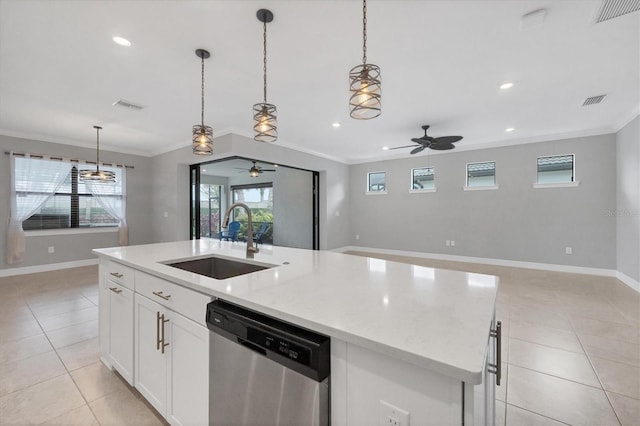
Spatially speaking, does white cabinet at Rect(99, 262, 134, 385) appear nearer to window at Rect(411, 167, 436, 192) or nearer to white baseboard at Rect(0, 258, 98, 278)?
white baseboard at Rect(0, 258, 98, 278)

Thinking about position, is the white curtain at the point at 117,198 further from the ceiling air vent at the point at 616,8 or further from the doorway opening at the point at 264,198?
the ceiling air vent at the point at 616,8

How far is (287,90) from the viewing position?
3301 mm

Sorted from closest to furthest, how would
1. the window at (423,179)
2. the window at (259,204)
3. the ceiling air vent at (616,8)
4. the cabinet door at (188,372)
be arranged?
1. the cabinet door at (188,372)
2. the ceiling air vent at (616,8)
3. the window at (423,179)
4. the window at (259,204)

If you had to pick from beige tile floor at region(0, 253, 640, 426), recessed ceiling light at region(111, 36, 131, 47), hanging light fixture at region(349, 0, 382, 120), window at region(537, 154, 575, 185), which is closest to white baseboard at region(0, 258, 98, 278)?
beige tile floor at region(0, 253, 640, 426)

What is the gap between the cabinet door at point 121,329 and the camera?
5.67 feet

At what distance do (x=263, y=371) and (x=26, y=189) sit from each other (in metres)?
6.45

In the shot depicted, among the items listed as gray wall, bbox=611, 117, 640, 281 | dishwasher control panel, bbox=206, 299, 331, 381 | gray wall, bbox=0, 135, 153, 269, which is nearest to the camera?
dishwasher control panel, bbox=206, 299, 331, 381

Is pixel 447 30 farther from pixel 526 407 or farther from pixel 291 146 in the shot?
pixel 291 146

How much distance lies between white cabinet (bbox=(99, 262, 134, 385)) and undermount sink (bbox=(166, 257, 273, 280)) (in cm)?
34

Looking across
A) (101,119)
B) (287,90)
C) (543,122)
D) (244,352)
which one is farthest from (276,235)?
(244,352)

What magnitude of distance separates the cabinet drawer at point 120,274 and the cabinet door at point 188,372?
553 mm

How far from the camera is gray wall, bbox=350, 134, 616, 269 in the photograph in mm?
4895

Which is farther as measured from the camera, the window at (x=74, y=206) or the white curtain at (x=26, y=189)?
the window at (x=74, y=206)

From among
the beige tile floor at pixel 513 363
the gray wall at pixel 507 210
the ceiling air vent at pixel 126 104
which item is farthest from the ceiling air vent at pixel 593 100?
the ceiling air vent at pixel 126 104
